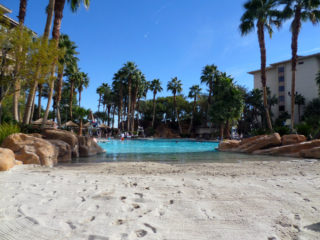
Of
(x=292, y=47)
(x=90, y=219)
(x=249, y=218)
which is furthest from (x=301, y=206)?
(x=292, y=47)

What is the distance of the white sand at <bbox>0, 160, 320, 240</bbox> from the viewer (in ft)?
6.33

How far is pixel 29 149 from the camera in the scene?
707cm

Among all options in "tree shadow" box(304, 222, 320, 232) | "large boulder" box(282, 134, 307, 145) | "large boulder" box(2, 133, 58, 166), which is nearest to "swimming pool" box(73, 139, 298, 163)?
"large boulder" box(2, 133, 58, 166)

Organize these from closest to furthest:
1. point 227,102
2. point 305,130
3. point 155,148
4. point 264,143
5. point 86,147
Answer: point 86,147, point 264,143, point 305,130, point 155,148, point 227,102

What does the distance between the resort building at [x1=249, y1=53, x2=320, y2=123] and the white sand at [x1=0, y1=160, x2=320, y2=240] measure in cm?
4274

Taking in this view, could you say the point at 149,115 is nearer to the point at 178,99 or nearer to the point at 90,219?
the point at 178,99

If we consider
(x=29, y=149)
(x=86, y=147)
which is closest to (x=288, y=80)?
(x=86, y=147)

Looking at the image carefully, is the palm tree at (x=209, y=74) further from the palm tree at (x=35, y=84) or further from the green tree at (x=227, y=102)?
the palm tree at (x=35, y=84)

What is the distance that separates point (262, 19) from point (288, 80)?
32462 millimetres

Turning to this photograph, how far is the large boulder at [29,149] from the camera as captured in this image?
6762mm

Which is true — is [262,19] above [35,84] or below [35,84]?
above

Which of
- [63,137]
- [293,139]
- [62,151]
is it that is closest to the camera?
[62,151]

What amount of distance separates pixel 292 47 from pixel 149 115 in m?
39.9

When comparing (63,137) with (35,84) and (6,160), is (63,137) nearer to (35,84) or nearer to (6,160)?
(35,84)
